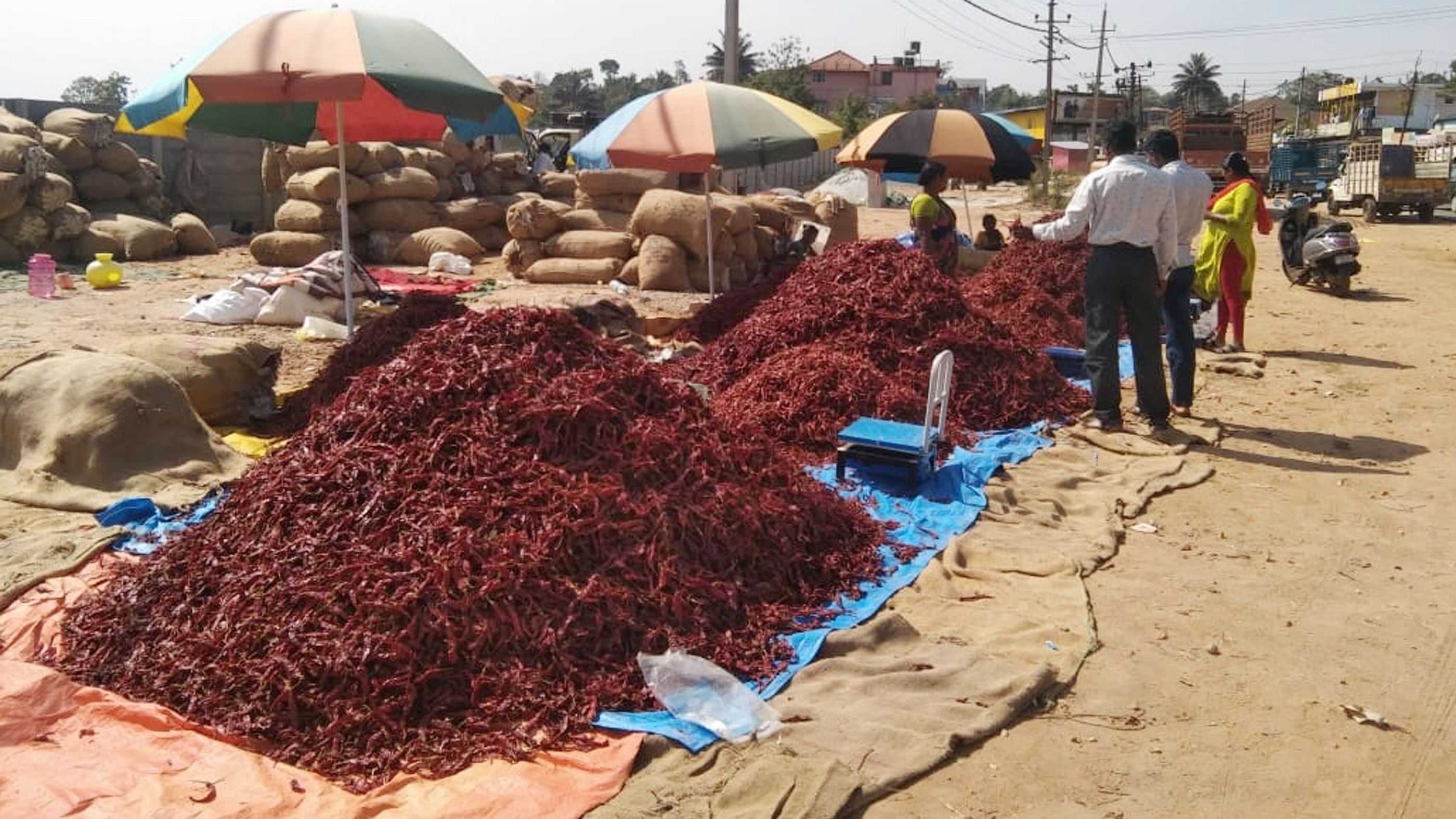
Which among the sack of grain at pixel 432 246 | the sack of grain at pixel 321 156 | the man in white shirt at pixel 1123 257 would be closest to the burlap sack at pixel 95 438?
the man in white shirt at pixel 1123 257

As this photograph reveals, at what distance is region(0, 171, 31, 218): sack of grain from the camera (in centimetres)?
1308

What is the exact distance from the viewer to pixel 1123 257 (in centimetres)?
637

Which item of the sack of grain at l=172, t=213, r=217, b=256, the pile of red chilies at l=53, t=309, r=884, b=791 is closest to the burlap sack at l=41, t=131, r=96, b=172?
the sack of grain at l=172, t=213, r=217, b=256

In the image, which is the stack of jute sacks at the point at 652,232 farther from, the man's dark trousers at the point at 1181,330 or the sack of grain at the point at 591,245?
the man's dark trousers at the point at 1181,330

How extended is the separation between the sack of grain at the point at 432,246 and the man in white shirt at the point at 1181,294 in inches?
381

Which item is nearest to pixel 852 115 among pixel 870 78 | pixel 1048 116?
pixel 1048 116

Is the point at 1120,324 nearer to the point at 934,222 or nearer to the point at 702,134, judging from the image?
the point at 934,222

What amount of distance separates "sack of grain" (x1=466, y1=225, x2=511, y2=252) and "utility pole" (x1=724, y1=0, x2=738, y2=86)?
389 centimetres

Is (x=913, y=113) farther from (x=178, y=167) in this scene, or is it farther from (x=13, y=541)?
(x=178, y=167)

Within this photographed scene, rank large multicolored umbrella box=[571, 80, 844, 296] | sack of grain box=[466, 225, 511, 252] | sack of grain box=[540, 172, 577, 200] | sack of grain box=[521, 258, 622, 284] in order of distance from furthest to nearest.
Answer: sack of grain box=[540, 172, 577, 200] → sack of grain box=[466, 225, 511, 252] → sack of grain box=[521, 258, 622, 284] → large multicolored umbrella box=[571, 80, 844, 296]

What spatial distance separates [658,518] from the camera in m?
3.87

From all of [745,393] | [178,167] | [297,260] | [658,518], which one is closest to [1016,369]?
[745,393]

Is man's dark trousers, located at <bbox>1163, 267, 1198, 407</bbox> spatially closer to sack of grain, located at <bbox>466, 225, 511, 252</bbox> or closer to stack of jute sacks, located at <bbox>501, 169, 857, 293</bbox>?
stack of jute sacks, located at <bbox>501, 169, 857, 293</bbox>

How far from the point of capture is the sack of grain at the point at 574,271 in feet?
41.5
